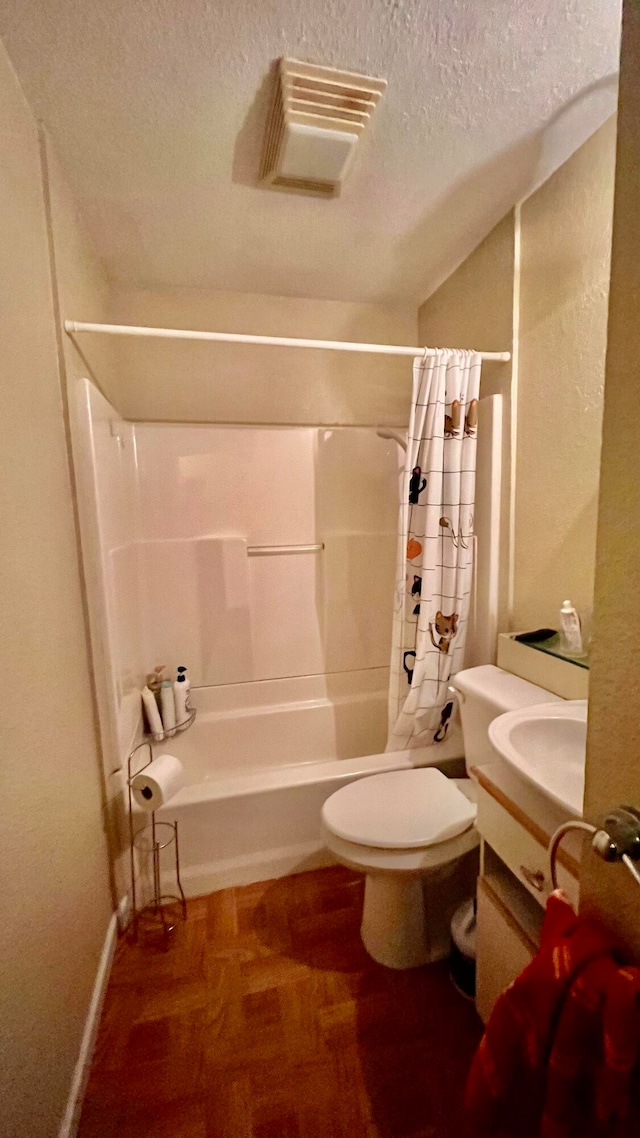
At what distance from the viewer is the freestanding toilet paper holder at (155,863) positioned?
1459 mm

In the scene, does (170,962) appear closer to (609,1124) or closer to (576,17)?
(609,1124)

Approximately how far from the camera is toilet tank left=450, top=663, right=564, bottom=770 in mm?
1243

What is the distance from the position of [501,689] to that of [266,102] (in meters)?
1.66

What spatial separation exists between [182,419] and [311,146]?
1.15m

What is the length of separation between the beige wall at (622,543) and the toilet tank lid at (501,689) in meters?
0.63

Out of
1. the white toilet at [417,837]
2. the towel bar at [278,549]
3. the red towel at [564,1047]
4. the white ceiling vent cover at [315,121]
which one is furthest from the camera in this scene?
the towel bar at [278,549]

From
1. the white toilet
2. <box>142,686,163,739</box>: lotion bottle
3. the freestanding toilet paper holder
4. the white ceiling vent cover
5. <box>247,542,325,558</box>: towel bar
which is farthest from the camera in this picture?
<box>247,542,325,558</box>: towel bar

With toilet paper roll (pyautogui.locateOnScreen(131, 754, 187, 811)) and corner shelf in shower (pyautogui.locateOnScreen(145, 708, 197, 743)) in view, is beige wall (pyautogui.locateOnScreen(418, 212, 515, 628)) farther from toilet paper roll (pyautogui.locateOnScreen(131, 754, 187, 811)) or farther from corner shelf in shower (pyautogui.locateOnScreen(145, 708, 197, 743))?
corner shelf in shower (pyautogui.locateOnScreen(145, 708, 197, 743))

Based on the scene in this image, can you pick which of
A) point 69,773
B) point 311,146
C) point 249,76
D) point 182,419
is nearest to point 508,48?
point 311,146

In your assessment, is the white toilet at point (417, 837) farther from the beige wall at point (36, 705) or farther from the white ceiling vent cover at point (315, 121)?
the white ceiling vent cover at point (315, 121)

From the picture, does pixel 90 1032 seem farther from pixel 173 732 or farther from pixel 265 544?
pixel 265 544

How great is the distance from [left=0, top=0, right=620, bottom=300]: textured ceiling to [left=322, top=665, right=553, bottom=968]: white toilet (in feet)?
5.02

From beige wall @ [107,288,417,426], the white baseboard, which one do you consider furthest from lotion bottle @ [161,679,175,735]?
beige wall @ [107,288,417,426]

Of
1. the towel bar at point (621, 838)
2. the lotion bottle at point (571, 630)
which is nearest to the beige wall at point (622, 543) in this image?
the towel bar at point (621, 838)
